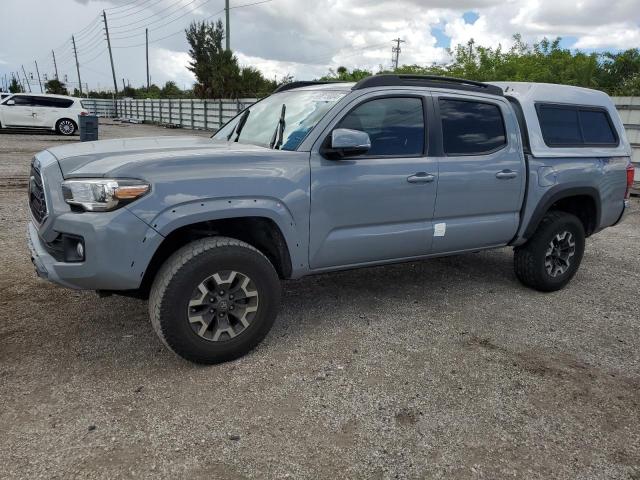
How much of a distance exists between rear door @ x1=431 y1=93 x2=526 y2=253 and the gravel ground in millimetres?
671

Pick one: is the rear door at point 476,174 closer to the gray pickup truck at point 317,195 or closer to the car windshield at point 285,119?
the gray pickup truck at point 317,195

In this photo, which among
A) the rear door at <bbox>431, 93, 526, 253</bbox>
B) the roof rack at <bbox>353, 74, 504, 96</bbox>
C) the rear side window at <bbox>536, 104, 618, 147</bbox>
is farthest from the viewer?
the rear side window at <bbox>536, 104, 618, 147</bbox>

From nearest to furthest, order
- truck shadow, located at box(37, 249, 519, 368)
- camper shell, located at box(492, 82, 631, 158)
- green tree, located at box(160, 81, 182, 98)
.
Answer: truck shadow, located at box(37, 249, 519, 368), camper shell, located at box(492, 82, 631, 158), green tree, located at box(160, 81, 182, 98)

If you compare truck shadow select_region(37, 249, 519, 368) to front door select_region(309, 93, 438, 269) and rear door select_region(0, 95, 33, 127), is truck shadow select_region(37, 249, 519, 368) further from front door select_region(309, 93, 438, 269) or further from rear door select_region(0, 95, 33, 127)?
rear door select_region(0, 95, 33, 127)

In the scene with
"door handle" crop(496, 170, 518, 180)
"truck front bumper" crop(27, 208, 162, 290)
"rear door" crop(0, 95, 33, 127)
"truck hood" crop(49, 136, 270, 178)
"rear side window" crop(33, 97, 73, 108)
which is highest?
"truck hood" crop(49, 136, 270, 178)

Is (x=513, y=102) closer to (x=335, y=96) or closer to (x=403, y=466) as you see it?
(x=335, y=96)

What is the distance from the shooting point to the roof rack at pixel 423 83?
3.62 metres

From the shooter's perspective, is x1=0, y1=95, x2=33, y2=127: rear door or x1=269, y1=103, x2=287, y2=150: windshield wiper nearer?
x1=269, y1=103, x2=287, y2=150: windshield wiper

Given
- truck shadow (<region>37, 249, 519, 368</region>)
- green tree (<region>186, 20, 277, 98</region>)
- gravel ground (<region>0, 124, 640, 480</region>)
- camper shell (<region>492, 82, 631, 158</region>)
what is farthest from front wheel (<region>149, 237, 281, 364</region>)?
green tree (<region>186, 20, 277, 98</region>)

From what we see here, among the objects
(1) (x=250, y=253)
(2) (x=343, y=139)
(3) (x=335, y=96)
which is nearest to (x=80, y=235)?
(1) (x=250, y=253)

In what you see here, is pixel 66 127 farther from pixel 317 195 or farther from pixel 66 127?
pixel 317 195

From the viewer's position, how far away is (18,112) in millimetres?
19781

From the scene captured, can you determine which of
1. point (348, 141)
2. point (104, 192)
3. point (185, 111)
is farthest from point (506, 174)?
point (185, 111)

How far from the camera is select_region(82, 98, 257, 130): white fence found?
24.0m
